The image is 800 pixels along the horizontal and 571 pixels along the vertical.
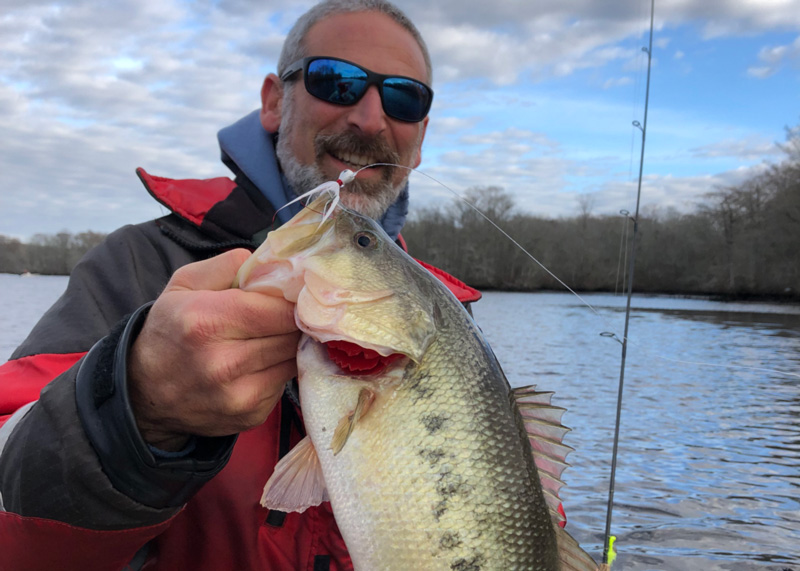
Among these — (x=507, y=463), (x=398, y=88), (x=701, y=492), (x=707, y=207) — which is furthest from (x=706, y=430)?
(x=707, y=207)

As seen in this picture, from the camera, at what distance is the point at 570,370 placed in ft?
54.4

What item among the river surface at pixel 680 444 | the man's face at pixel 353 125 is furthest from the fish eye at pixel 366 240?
the river surface at pixel 680 444

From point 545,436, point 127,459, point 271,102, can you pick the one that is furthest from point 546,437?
point 271,102

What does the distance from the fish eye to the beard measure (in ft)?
Answer: 4.24

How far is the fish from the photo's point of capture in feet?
5.09

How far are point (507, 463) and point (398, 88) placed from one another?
7.27ft

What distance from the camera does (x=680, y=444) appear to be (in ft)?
33.2

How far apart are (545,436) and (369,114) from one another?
Result: 1.93 meters

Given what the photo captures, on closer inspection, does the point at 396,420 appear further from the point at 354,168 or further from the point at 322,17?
the point at 322,17

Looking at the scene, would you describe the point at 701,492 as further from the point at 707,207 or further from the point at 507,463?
the point at 707,207

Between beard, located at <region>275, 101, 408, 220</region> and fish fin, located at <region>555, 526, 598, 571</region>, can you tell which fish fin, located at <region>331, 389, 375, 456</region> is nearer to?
fish fin, located at <region>555, 526, 598, 571</region>

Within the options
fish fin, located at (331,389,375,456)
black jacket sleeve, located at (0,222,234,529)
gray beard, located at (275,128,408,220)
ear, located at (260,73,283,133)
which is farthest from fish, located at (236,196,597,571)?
ear, located at (260,73,283,133)

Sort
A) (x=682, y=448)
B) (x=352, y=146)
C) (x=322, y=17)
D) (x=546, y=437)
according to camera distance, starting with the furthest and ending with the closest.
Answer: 1. (x=682, y=448)
2. (x=322, y=17)
3. (x=352, y=146)
4. (x=546, y=437)

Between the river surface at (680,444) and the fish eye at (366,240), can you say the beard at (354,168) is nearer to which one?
the fish eye at (366,240)
